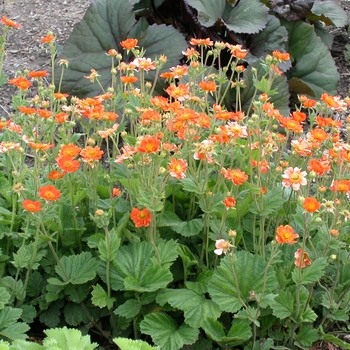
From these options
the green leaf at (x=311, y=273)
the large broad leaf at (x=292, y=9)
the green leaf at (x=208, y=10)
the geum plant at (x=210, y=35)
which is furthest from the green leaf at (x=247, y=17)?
the green leaf at (x=311, y=273)

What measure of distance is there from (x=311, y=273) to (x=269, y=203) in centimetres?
33

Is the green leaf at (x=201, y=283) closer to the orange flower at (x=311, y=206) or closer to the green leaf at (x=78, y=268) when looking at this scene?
the green leaf at (x=78, y=268)

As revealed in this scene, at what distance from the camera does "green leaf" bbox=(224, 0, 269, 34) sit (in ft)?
13.1

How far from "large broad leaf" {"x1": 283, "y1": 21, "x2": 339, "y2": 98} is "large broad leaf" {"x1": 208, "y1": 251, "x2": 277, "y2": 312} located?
2342 mm

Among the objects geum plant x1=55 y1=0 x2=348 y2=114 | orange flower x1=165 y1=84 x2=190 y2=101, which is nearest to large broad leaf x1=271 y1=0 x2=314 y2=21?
geum plant x1=55 y1=0 x2=348 y2=114

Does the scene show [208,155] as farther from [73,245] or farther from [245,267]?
[73,245]

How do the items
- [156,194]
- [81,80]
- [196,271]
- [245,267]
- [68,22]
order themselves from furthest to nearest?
[68,22], [81,80], [196,271], [245,267], [156,194]

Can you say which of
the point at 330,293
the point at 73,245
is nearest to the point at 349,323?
the point at 330,293

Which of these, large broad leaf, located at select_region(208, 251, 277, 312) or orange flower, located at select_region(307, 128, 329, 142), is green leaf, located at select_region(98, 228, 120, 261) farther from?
orange flower, located at select_region(307, 128, 329, 142)

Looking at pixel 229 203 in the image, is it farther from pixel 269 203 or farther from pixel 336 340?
pixel 336 340

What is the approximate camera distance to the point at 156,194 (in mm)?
1936

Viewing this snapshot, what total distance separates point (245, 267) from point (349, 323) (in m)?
0.59

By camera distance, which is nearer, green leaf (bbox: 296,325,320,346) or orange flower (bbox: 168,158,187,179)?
orange flower (bbox: 168,158,187,179)

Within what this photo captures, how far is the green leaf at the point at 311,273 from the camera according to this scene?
1.95 metres
